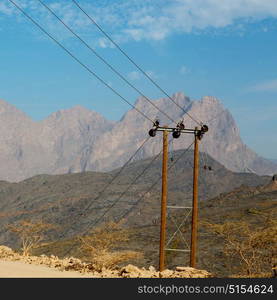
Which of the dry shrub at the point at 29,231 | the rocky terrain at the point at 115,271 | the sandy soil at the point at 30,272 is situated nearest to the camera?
the sandy soil at the point at 30,272

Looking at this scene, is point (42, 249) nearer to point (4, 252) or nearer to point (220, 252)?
point (220, 252)

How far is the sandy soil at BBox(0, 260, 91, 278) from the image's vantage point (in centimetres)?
Result: 1987

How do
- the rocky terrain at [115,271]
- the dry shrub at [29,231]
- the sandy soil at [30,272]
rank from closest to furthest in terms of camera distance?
the sandy soil at [30,272]
the rocky terrain at [115,271]
the dry shrub at [29,231]

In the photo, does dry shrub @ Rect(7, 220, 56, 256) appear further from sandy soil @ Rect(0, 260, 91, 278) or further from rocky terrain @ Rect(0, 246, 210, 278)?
sandy soil @ Rect(0, 260, 91, 278)

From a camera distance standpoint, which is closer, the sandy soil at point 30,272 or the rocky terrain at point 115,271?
the sandy soil at point 30,272

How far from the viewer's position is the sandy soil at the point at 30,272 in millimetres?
19867

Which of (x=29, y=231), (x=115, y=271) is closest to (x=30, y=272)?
(x=115, y=271)

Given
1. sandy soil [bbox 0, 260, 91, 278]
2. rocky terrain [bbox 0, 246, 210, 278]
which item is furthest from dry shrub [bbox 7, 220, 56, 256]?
sandy soil [bbox 0, 260, 91, 278]

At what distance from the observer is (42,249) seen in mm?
93938

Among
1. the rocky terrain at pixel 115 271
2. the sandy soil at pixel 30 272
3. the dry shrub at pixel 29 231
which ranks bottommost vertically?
the sandy soil at pixel 30 272

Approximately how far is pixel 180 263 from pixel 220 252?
221 inches

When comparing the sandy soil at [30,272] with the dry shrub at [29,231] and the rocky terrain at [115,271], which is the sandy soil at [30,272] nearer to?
the rocky terrain at [115,271]

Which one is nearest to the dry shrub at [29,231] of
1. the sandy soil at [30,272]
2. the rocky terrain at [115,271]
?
the rocky terrain at [115,271]
